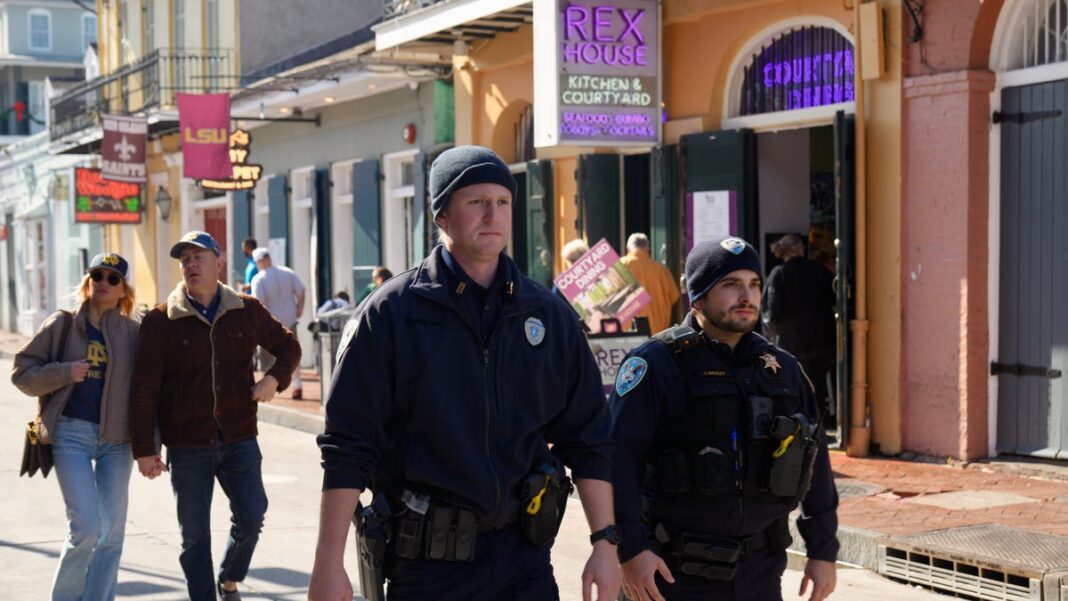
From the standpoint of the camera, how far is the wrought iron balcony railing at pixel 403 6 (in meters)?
17.3

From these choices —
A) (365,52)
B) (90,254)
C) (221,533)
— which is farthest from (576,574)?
(90,254)

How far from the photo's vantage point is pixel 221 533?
32.7 feet

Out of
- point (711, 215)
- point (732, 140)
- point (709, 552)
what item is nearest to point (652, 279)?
point (711, 215)

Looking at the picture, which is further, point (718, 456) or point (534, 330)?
point (718, 456)

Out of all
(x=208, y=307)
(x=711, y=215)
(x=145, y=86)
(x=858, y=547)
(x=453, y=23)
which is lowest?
(x=858, y=547)

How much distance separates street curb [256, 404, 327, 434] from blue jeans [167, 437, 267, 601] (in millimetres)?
8715

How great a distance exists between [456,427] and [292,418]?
1334 centimetres

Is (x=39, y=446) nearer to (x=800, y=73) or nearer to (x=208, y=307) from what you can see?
→ (x=208, y=307)

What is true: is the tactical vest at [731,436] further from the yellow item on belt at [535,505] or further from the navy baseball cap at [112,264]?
the navy baseball cap at [112,264]

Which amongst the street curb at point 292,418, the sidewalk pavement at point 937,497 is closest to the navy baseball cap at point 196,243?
the sidewalk pavement at point 937,497

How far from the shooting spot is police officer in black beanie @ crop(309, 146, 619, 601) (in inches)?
155

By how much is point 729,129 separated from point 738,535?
31.8 feet

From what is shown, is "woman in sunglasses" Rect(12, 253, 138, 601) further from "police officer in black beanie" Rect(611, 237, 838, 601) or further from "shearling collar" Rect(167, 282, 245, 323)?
"police officer in black beanie" Rect(611, 237, 838, 601)

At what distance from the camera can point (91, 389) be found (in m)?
6.96
